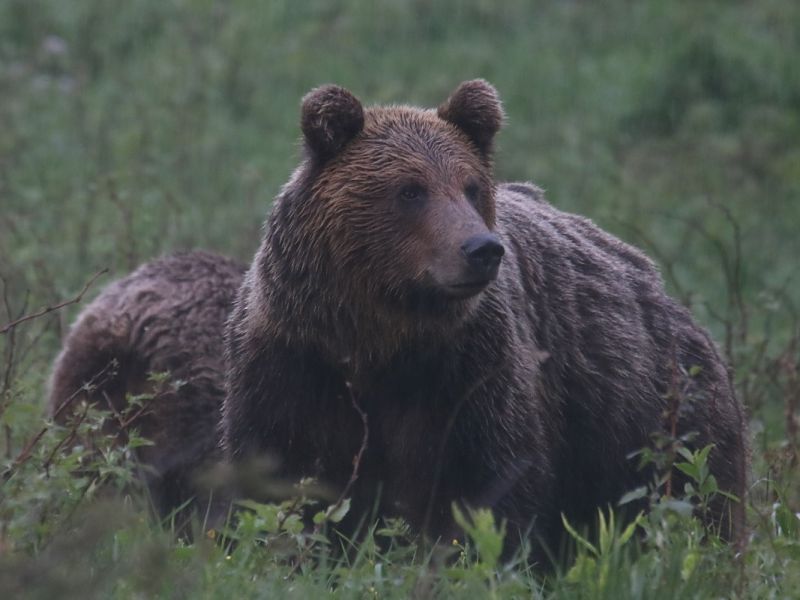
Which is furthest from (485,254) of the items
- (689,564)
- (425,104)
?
(425,104)

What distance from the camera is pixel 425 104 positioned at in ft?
46.5

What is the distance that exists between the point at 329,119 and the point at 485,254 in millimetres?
854

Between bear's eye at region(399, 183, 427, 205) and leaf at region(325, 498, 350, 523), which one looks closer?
leaf at region(325, 498, 350, 523)

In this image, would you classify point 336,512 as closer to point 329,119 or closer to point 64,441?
point 64,441

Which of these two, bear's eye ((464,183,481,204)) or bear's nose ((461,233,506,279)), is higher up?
bear's eye ((464,183,481,204))

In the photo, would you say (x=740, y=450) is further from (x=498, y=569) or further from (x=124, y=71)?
(x=124, y=71)

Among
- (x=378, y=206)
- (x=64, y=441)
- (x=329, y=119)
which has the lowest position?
(x=64, y=441)

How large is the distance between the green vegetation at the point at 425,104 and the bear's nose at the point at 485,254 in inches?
58.9

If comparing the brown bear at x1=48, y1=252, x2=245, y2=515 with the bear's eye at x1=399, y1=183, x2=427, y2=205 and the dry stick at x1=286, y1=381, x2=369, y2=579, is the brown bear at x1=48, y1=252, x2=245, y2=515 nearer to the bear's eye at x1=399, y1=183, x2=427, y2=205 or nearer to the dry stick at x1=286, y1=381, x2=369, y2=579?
the dry stick at x1=286, y1=381, x2=369, y2=579

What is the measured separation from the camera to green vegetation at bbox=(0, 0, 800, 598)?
9.29m

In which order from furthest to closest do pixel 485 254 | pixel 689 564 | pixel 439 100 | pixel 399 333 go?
1. pixel 439 100
2. pixel 399 333
3. pixel 485 254
4. pixel 689 564

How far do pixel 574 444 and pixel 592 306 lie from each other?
58cm

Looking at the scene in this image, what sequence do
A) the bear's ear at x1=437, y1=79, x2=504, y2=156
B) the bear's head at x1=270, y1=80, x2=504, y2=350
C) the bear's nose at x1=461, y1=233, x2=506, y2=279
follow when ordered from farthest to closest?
1. the bear's ear at x1=437, y1=79, x2=504, y2=156
2. the bear's head at x1=270, y1=80, x2=504, y2=350
3. the bear's nose at x1=461, y1=233, x2=506, y2=279

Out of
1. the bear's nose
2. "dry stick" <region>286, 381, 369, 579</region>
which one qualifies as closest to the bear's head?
the bear's nose
